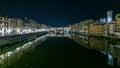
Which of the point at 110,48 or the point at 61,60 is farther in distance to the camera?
the point at 110,48

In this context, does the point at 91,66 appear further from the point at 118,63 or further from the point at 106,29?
the point at 106,29

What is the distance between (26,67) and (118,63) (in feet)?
35.3

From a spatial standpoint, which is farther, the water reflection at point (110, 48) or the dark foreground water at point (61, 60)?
the water reflection at point (110, 48)

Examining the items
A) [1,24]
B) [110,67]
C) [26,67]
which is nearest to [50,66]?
[26,67]

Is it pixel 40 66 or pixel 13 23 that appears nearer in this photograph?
pixel 40 66

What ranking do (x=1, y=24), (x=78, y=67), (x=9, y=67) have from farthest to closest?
(x=1, y=24)
(x=78, y=67)
(x=9, y=67)

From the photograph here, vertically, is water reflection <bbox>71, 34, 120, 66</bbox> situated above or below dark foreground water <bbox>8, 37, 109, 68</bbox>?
above

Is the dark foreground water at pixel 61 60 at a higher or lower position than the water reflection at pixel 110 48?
lower

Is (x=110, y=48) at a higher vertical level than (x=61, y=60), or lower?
higher

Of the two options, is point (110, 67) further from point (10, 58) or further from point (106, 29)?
point (106, 29)

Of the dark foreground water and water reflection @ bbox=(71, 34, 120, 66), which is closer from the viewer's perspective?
the dark foreground water

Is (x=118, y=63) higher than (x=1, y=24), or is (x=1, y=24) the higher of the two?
(x=1, y=24)

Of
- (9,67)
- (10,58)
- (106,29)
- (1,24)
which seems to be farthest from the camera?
(106,29)

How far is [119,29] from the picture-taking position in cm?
7581
